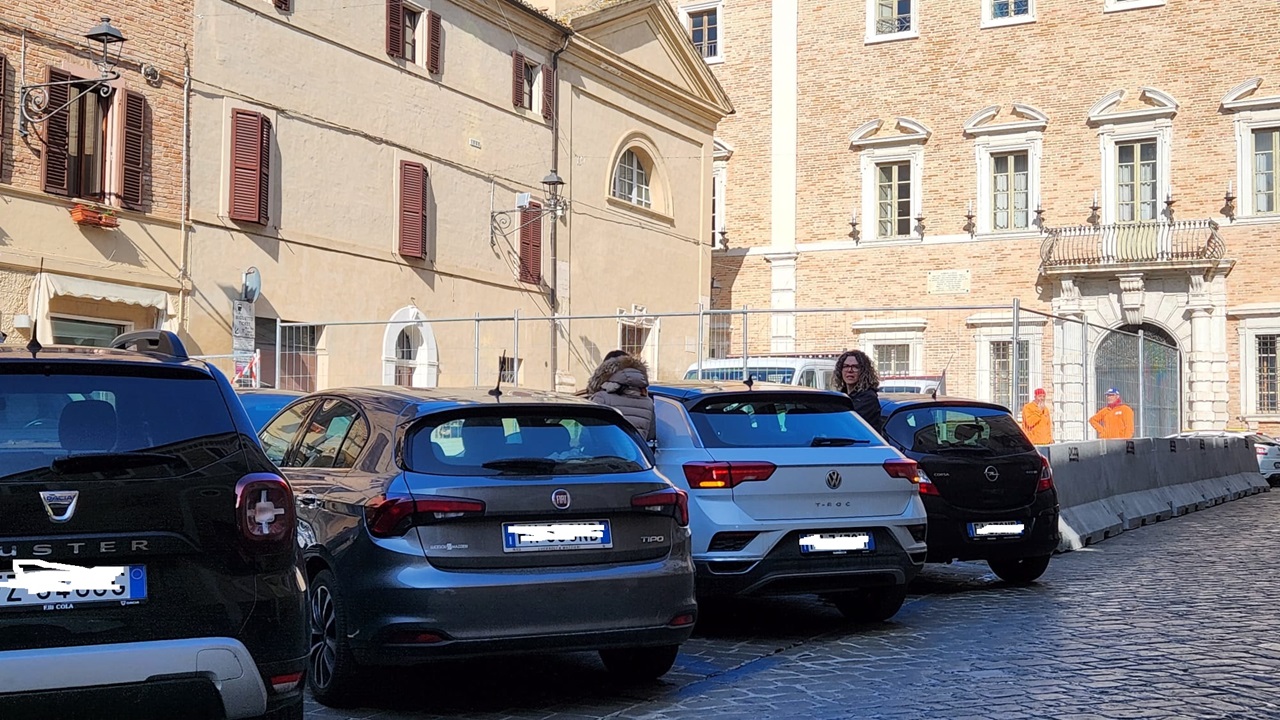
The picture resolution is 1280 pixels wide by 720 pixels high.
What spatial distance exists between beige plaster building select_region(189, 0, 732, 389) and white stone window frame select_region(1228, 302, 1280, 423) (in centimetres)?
1296

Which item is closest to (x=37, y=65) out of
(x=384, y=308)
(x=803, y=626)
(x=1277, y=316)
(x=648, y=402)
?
(x=384, y=308)

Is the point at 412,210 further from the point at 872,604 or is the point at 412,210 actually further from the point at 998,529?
the point at 872,604

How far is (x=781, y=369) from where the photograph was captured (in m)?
22.0

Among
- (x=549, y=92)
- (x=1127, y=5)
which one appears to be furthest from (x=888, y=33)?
(x=549, y=92)

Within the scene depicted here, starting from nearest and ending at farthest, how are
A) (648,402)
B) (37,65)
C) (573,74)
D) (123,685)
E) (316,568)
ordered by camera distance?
(123,685) → (316,568) → (648,402) → (37,65) → (573,74)

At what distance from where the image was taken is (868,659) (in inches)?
312

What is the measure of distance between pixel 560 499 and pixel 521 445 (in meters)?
0.35

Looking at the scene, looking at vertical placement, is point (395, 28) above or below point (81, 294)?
above

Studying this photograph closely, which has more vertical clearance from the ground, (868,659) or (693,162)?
(693,162)

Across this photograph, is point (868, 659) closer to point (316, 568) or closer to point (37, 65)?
point (316, 568)

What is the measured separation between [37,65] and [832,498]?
13.2 meters

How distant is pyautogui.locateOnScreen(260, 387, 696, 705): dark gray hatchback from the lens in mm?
6094

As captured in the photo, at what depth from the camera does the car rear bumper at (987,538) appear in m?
10.4

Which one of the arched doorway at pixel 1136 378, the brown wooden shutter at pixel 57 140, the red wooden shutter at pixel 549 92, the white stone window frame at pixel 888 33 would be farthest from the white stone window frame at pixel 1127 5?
the brown wooden shutter at pixel 57 140
